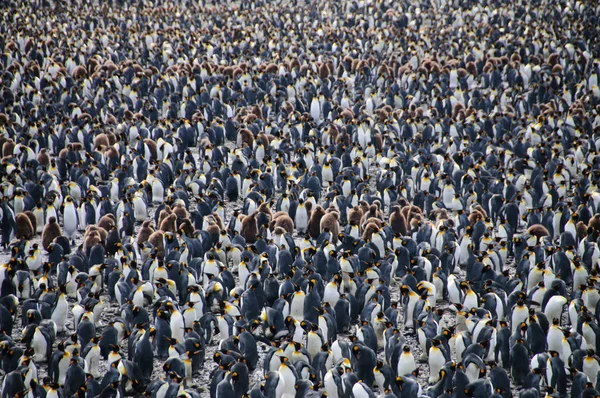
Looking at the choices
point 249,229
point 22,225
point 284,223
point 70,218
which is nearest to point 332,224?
point 284,223

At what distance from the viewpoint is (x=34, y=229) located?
39.5 ft

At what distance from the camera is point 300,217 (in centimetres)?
1226

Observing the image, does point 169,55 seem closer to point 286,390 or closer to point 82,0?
point 82,0

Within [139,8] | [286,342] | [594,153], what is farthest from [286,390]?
[139,8]

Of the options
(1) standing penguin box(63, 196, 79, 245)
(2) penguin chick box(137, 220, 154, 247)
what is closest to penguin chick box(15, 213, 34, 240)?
(1) standing penguin box(63, 196, 79, 245)

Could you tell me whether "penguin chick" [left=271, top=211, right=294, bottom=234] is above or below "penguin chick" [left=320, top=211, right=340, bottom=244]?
below

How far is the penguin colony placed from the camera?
Answer: 8109mm

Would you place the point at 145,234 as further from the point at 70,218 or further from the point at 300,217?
the point at 300,217

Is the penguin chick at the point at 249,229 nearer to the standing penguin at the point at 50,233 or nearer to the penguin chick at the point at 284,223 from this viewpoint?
the penguin chick at the point at 284,223

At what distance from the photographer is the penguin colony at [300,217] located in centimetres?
811

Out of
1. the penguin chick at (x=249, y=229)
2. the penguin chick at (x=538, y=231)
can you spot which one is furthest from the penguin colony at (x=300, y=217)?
the penguin chick at (x=538, y=231)

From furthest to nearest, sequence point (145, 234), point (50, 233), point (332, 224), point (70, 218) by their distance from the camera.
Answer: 1. point (70, 218)
2. point (332, 224)
3. point (50, 233)
4. point (145, 234)

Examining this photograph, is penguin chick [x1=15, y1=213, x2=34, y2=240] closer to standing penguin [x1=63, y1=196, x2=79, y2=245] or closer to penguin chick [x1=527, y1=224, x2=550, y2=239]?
standing penguin [x1=63, y1=196, x2=79, y2=245]

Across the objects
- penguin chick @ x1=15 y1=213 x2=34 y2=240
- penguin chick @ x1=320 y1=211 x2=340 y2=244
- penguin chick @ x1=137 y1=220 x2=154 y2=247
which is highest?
penguin chick @ x1=320 y1=211 x2=340 y2=244
